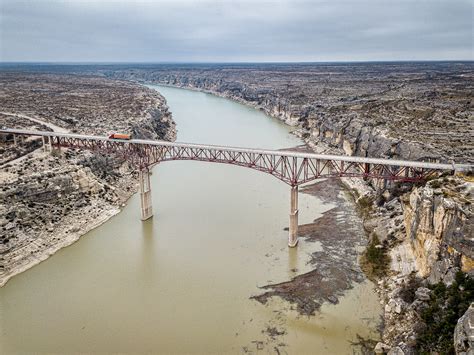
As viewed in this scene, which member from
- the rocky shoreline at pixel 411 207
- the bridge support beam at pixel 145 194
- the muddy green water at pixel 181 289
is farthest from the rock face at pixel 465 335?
the bridge support beam at pixel 145 194

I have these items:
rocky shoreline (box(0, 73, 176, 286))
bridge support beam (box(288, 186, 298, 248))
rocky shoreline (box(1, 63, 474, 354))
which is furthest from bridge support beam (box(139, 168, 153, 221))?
rocky shoreline (box(1, 63, 474, 354))

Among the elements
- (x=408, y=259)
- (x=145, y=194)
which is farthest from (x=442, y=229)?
(x=145, y=194)

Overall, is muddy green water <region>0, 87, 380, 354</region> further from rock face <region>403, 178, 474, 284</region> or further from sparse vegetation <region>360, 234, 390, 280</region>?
rock face <region>403, 178, 474, 284</region>

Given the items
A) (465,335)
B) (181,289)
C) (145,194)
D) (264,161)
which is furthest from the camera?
(145,194)

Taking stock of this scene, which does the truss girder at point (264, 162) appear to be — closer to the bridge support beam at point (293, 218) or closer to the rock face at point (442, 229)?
the bridge support beam at point (293, 218)

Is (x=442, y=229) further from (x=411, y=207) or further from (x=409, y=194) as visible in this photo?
(x=409, y=194)

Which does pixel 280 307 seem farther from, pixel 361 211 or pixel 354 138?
pixel 354 138
